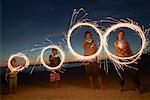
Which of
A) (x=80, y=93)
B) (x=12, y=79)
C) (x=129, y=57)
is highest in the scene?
(x=129, y=57)

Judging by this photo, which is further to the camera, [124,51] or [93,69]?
[93,69]

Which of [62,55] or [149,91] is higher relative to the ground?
[62,55]

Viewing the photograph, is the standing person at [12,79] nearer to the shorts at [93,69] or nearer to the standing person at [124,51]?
the shorts at [93,69]

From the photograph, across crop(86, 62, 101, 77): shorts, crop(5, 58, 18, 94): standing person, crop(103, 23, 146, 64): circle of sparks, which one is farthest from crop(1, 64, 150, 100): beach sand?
crop(103, 23, 146, 64): circle of sparks

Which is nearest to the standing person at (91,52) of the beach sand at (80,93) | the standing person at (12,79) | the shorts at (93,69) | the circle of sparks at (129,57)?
the shorts at (93,69)

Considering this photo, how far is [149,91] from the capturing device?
6953 millimetres

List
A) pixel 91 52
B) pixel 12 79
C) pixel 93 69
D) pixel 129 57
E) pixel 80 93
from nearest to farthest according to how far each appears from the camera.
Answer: pixel 129 57 → pixel 80 93 → pixel 91 52 → pixel 93 69 → pixel 12 79

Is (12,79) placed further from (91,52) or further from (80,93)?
(91,52)

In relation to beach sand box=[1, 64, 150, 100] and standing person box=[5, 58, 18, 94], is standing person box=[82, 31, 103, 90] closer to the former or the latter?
beach sand box=[1, 64, 150, 100]

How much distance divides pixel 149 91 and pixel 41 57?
7.93ft

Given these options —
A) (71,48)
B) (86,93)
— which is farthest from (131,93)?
(71,48)

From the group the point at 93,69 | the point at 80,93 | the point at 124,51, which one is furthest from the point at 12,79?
the point at 124,51

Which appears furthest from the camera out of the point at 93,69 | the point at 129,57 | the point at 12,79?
the point at 12,79

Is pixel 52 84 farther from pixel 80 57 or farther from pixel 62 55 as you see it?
pixel 80 57
